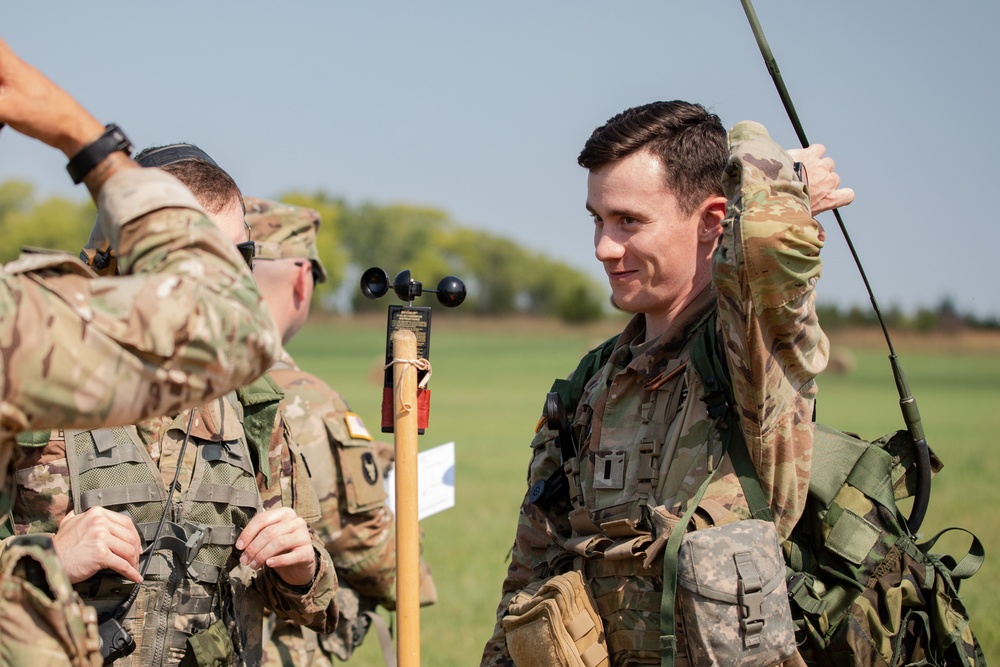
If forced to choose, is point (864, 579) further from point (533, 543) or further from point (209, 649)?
point (209, 649)

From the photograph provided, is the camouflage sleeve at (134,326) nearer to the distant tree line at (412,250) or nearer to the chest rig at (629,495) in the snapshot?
the chest rig at (629,495)

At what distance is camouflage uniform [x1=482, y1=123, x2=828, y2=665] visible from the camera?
3197 millimetres

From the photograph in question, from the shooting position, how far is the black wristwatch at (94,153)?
2.46 metres

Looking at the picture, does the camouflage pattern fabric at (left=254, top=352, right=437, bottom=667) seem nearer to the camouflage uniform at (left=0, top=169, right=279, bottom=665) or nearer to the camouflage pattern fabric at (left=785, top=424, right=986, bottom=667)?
the camouflage pattern fabric at (left=785, top=424, right=986, bottom=667)

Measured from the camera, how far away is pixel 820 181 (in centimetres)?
356

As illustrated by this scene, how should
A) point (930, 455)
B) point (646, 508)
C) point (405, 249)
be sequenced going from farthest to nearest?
point (405, 249)
point (930, 455)
point (646, 508)

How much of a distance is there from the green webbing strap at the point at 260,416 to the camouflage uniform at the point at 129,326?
4.57 feet

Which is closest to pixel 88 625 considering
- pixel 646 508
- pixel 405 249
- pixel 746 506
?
pixel 646 508

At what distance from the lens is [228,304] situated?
7.64 ft

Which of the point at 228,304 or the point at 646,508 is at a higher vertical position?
the point at 228,304

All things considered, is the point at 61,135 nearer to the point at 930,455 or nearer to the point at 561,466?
the point at 561,466

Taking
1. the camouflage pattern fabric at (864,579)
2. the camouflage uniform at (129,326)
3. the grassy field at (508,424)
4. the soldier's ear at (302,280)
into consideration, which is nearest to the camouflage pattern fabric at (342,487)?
the soldier's ear at (302,280)

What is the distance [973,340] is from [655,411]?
70542 millimetres

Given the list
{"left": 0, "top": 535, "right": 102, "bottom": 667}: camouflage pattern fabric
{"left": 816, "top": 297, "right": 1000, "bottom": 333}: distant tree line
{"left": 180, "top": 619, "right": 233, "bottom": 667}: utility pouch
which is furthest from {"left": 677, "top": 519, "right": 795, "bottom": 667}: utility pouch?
{"left": 816, "top": 297, "right": 1000, "bottom": 333}: distant tree line
